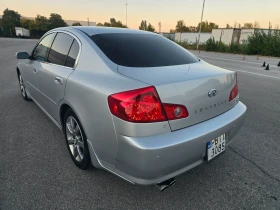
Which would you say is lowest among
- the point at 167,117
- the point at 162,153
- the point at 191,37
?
the point at 162,153

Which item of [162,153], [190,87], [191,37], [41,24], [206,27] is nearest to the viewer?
[162,153]

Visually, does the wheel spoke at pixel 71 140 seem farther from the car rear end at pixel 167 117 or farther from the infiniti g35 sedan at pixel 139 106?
the car rear end at pixel 167 117

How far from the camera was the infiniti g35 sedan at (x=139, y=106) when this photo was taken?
65.0 inches

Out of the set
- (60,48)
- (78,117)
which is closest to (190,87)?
(78,117)

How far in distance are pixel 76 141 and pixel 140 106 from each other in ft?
3.87

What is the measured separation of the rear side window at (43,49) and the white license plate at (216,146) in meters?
2.59

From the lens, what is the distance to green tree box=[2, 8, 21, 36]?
244 feet

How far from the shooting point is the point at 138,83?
1.71m

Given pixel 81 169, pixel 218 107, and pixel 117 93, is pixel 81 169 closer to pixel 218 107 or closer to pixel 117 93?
pixel 117 93

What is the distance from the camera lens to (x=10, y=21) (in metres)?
77.6

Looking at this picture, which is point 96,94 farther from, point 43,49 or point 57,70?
point 43,49

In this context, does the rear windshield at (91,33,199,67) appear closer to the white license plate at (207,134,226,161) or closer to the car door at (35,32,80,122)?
the car door at (35,32,80,122)

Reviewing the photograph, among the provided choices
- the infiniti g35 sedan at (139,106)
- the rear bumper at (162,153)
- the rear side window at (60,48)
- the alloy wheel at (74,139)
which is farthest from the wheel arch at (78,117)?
the rear side window at (60,48)

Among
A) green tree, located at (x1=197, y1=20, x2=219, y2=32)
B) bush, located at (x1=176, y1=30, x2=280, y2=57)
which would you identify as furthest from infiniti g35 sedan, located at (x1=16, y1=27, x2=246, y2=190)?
green tree, located at (x1=197, y1=20, x2=219, y2=32)
